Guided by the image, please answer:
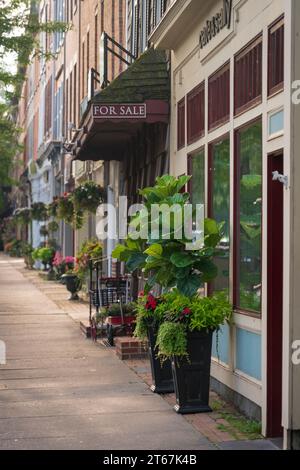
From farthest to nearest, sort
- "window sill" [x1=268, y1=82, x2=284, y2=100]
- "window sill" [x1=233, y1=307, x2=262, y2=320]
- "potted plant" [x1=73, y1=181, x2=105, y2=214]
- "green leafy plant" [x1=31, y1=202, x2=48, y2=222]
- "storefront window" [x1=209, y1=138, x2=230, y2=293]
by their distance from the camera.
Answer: "green leafy plant" [x1=31, y1=202, x2=48, y2=222]
"potted plant" [x1=73, y1=181, x2=105, y2=214]
"storefront window" [x1=209, y1=138, x2=230, y2=293]
"window sill" [x1=233, y1=307, x2=262, y2=320]
"window sill" [x1=268, y1=82, x2=284, y2=100]

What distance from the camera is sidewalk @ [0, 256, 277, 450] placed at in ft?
21.5

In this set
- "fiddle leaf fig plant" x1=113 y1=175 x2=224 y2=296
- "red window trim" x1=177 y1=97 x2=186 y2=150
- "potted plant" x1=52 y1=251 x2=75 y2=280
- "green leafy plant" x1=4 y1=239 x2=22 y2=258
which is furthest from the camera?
"green leafy plant" x1=4 y1=239 x2=22 y2=258

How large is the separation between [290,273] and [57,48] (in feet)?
88.7

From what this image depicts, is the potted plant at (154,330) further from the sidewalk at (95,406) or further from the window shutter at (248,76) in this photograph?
the window shutter at (248,76)

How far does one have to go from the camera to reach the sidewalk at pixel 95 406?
6.54m

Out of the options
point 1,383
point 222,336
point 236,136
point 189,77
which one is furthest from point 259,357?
point 189,77

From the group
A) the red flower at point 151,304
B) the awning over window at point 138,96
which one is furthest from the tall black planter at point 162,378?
the awning over window at point 138,96

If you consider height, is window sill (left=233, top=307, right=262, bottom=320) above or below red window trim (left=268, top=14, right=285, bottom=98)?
below

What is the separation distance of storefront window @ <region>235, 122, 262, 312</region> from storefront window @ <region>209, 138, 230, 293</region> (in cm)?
27

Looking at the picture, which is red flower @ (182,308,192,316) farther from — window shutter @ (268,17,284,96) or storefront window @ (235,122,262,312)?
window shutter @ (268,17,284,96)

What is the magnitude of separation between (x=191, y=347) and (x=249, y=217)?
1.36 meters

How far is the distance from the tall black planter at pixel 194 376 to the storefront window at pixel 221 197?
95 centimetres

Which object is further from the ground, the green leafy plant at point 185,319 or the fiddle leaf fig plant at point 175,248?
the fiddle leaf fig plant at point 175,248

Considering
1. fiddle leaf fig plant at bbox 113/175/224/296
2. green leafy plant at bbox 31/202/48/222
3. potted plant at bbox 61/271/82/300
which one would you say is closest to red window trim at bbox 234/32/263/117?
fiddle leaf fig plant at bbox 113/175/224/296
